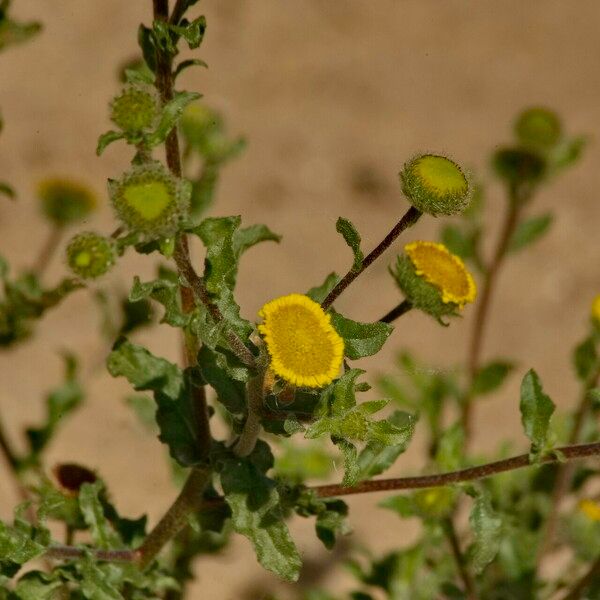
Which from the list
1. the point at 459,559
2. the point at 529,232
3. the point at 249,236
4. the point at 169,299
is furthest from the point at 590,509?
the point at 169,299

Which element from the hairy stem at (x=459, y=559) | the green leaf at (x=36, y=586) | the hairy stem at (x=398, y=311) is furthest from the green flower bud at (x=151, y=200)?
the hairy stem at (x=459, y=559)

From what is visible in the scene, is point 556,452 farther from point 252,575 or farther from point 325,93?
point 325,93

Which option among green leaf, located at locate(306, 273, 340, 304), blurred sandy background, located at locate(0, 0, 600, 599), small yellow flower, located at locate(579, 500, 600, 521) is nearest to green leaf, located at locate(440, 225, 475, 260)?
blurred sandy background, located at locate(0, 0, 600, 599)

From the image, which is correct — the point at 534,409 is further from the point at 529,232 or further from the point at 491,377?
the point at 529,232

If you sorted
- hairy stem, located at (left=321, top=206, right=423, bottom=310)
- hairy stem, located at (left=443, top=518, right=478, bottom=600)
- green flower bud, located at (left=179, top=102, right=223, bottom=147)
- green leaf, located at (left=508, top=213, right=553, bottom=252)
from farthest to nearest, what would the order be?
1. green leaf, located at (left=508, top=213, right=553, bottom=252)
2. green flower bud, located at (left=179, top=102, right=223, bottom=147)
3. hairy stem, located at (left=443, top=518, right=478, bottom=600)
4. hairy stem, located at (left=321, top=206, right=423, bottom=310)

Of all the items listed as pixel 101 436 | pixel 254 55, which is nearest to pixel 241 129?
pixel 254 55

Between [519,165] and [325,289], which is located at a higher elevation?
[519,165]

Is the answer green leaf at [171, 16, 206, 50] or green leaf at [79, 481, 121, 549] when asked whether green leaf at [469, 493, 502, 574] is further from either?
green leaf at [171, 16, 206, 50]
